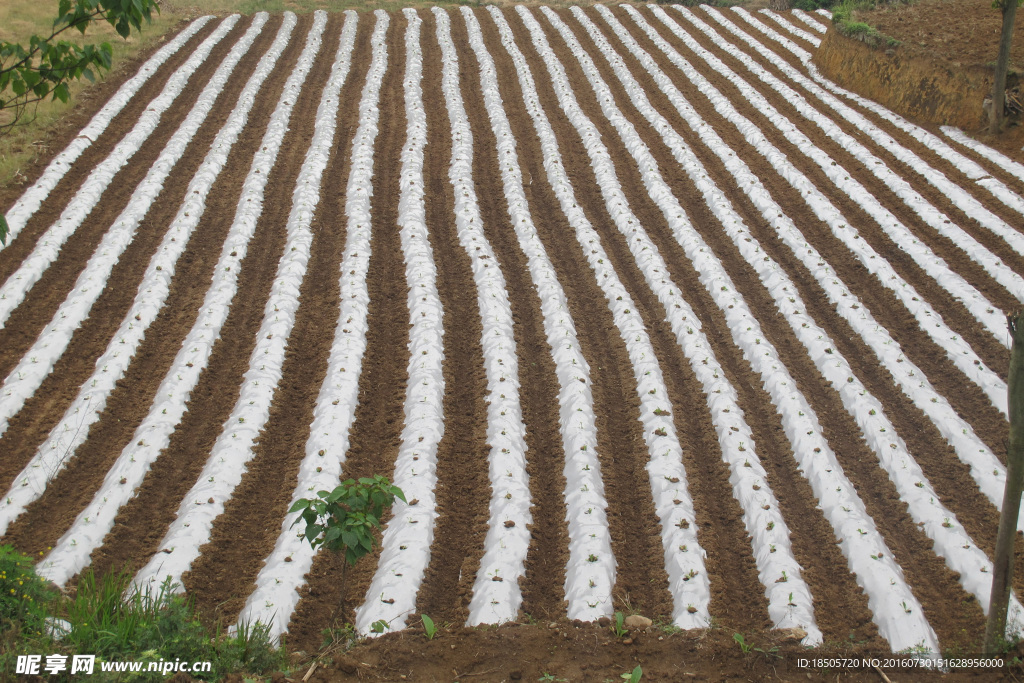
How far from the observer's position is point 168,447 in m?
9.37

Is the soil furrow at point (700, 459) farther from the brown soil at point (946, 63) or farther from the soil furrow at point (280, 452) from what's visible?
the brown soil at point (946, 63)

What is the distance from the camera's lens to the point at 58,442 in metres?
9.22

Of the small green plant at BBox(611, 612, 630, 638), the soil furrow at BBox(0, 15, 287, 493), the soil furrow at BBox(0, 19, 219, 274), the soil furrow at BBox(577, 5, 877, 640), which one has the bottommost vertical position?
the soil furrow at BBox(577, 5, 877, 640)

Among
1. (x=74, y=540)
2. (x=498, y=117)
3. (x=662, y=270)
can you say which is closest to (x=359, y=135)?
(x=498, y=117)

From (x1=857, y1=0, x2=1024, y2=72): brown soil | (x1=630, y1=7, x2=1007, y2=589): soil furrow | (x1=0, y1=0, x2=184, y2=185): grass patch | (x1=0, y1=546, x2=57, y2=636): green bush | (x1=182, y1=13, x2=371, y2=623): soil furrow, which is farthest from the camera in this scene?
(x1=857, y1=0, x2=1024, y2=72): brown soil

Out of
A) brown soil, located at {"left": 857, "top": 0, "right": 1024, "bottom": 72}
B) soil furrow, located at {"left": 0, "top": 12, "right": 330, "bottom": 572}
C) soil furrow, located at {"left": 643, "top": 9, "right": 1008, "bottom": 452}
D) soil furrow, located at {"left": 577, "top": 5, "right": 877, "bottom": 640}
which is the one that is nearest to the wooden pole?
soil furrow, located at {"left": 577, "top": 5, "right": 877, "bottom": 640}

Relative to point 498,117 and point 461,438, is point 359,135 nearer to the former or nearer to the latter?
point 498,117

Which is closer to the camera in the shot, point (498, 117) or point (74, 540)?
point (74, 540)

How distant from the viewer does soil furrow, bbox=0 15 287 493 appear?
31.7ft

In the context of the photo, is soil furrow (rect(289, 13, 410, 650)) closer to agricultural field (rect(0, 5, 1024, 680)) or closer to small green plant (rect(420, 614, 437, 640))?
agricultural field (rect(0, 5, 1024, 680))

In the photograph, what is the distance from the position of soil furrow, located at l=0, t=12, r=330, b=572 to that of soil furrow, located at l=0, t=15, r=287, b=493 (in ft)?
0.26

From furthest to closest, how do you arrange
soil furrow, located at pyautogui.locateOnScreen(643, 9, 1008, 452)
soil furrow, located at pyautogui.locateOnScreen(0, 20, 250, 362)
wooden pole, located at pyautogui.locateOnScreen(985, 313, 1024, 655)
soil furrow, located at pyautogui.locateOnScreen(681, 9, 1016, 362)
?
soil furrow, located at pyautogui.locateOnScreen(681, 9, 1016, 362) → soil furrow, located at pyautogui.locateOnScreen(0, 20, 250, 362) → soil furrow, located at pyautogui.locateOnScreen(643, 9, 1008, 452) → wooden pole, located at pyautogui.locateOnScreen(985, 313, 1024, 655)

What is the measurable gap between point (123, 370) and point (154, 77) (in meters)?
15.5

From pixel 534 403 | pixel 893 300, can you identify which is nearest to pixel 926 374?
pixel 893 300
